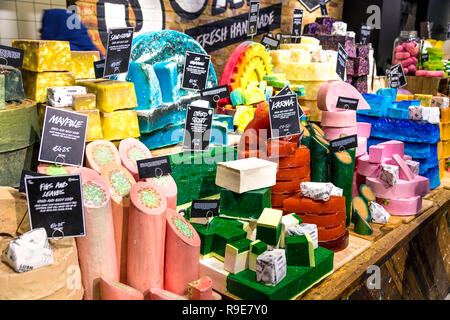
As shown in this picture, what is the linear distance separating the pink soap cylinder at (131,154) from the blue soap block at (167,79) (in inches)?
15.4

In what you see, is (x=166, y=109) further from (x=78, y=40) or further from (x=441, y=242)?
(x=441, y=242)

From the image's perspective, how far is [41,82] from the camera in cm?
160

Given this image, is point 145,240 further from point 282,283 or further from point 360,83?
point 360,83

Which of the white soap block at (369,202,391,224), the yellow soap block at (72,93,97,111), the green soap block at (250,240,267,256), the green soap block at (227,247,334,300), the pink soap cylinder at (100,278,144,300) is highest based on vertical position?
the yellow soap block at (72,93,97,111)

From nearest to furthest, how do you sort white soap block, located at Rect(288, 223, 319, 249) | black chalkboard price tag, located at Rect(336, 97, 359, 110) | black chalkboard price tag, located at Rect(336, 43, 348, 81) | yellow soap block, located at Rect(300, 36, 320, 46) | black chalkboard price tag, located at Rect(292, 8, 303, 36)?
1. white soap block, located at Rect(288, 223, 319, 249)
2. black chalkboard price tag, located at Rect(336, 97, 359, 110)
3. black chalkboard price tag, located at Rect(336, 43, 348, 81)
4. yellow soap block, located at Rect(300, 36, 320, 46)
5. black chalkboard price tag, located at Rect(292, 8, 303, 36)

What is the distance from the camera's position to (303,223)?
160 centimetres

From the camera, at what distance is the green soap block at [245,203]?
1.64 m

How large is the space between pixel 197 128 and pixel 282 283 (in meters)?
0.82

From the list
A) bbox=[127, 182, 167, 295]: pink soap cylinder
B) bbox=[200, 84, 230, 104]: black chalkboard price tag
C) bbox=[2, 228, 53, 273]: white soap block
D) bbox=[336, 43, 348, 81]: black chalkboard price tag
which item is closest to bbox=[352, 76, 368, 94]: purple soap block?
bbox=[336, 43, 348, 81]: black chalkboard price tag

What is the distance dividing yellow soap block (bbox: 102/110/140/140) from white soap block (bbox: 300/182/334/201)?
0.73 meters

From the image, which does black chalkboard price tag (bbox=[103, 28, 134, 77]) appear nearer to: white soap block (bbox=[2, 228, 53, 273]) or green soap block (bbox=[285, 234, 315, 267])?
white soap block (bbox=[2, 228, 53, 273])

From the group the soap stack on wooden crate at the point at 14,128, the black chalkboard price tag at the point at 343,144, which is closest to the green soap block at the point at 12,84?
the soap stack on wooden crate at the point at 14,128

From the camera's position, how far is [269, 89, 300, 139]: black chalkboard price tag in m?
1.89
